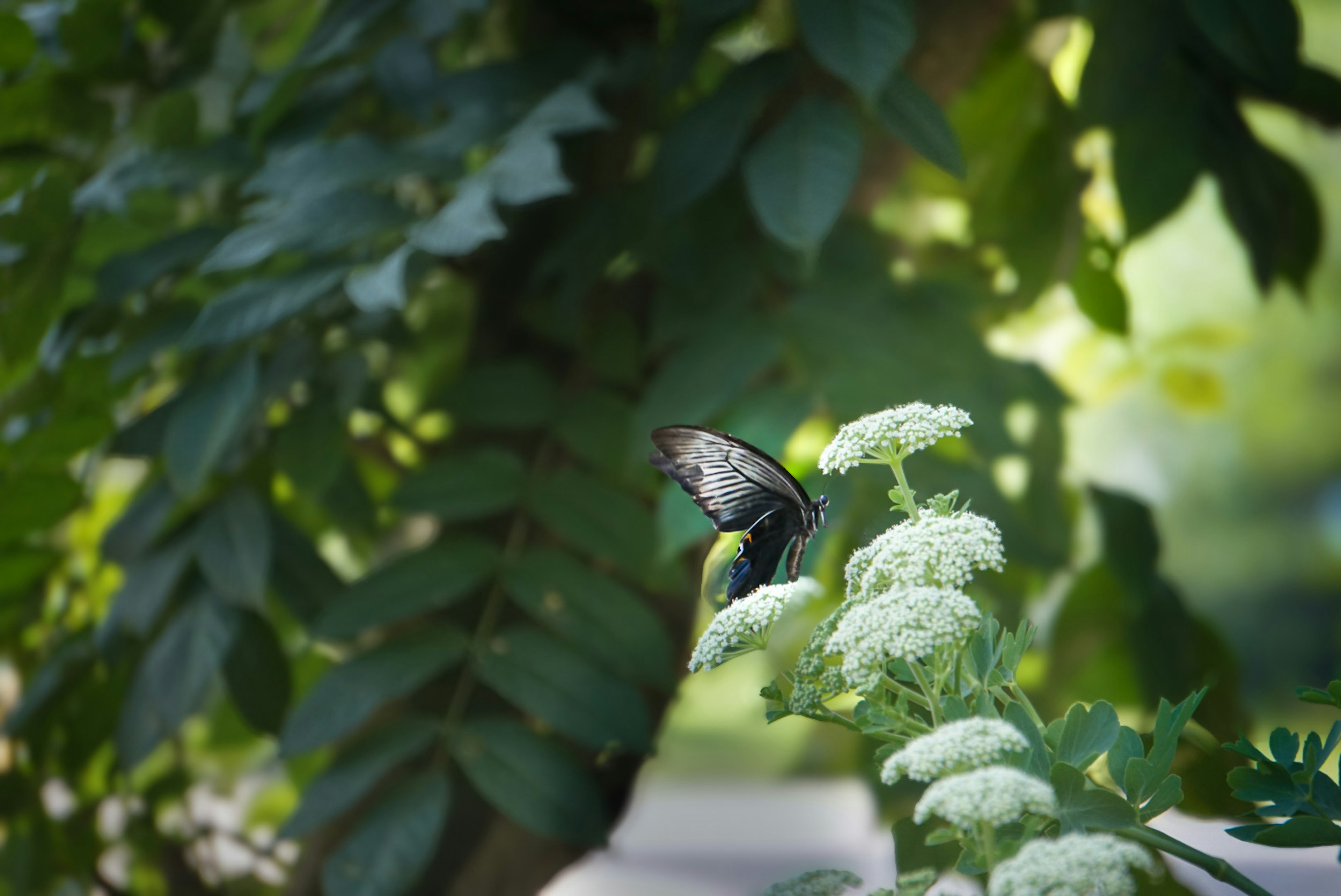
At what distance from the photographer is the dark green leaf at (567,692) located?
60 cm

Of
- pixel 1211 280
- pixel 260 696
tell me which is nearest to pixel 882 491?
pixel 260 696

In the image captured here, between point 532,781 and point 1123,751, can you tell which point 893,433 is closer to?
point 1123,751

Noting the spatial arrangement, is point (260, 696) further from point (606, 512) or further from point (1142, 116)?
point (1142, 116)

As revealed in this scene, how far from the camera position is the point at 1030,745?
0.97 ft

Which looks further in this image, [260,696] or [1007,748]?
[260,696]

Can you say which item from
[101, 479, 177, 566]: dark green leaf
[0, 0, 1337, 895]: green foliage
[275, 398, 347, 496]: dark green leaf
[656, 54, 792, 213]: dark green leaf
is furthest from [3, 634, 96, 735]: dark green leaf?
[656, 54, 792, 213]: dark green leaf

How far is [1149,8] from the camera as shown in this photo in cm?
63

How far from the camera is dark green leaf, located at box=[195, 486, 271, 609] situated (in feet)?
2.13

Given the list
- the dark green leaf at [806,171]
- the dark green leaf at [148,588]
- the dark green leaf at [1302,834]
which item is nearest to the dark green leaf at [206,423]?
the dark green leaf at [148,588]

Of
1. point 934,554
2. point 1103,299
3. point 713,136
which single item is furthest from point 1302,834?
point 1103,299

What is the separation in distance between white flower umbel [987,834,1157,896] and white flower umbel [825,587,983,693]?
5 centimetres

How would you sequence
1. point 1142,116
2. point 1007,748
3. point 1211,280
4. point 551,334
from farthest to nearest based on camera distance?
point 1211,280, point 551,334, point 1142,116, point 1007,748

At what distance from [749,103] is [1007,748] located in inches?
16.7

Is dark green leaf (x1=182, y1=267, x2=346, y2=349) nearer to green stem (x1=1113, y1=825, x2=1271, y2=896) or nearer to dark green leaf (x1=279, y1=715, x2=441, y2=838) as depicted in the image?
dark green leaf (x1=279, y1=715, x2=441, y2=838)
